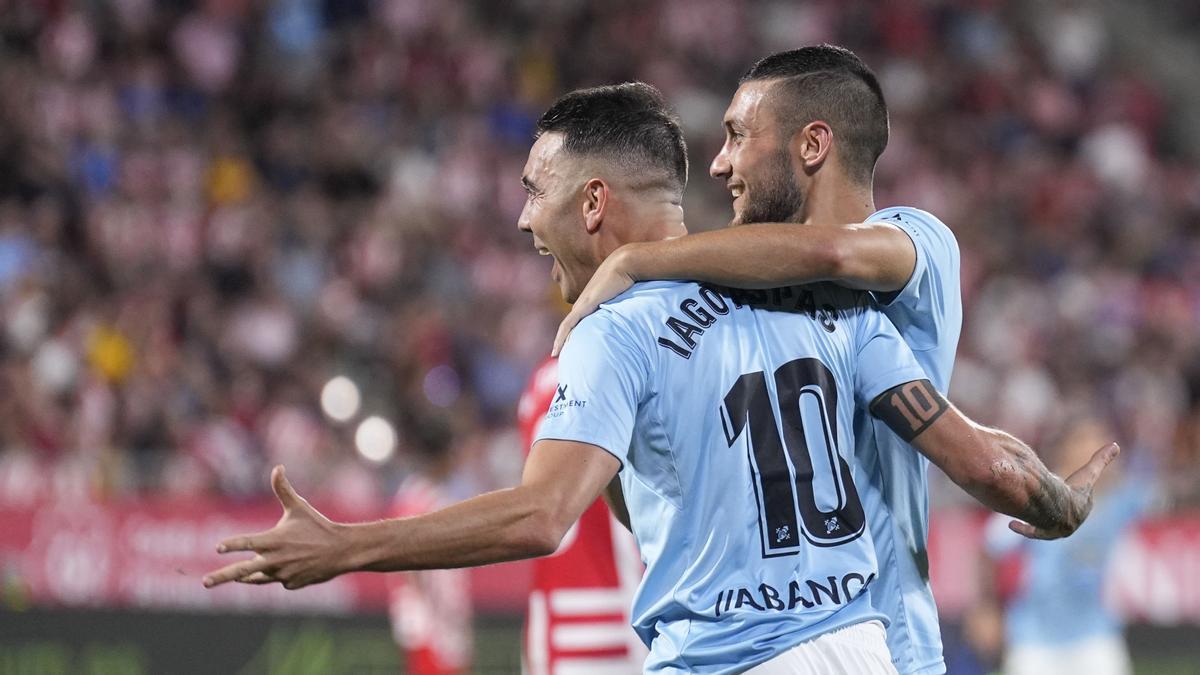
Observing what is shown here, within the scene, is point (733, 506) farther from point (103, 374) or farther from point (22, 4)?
point (22, 4)

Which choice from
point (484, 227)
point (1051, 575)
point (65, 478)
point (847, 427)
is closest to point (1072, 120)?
point (484, 227)

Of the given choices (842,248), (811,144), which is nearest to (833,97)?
(811,144)

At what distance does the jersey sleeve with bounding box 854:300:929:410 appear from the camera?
348 cm

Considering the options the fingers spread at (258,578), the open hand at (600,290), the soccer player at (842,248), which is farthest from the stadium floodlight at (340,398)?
the fingers spread at (258,578)

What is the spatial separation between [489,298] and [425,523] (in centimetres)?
1150

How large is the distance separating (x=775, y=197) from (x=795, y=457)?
801 mm

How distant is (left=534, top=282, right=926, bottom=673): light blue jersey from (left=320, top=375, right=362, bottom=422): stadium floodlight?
9.55m

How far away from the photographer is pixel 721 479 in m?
3.22

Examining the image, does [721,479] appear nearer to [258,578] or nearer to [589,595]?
[258,578]

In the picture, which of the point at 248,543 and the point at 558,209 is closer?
the point at 248,543

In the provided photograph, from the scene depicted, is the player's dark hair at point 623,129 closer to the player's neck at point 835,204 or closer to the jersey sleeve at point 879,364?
the player's neck at point 835,204

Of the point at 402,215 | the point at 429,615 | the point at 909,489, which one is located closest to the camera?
the point at 909,489

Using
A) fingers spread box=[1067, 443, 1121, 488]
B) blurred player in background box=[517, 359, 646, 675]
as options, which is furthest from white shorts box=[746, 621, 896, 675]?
blurred player in background box=[517, 359, 646, 675]

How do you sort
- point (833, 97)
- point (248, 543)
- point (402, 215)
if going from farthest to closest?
1. point (402, 215)
2. point (833, 97)
3. point (248, 543)
